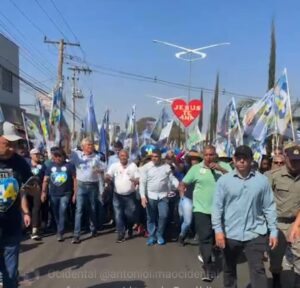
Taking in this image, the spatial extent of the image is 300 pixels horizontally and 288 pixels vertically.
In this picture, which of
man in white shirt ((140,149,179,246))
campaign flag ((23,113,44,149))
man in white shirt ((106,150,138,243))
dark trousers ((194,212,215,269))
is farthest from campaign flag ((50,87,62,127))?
dark trousers ((194,212,215,269))

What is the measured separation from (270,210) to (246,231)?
323 millimetres

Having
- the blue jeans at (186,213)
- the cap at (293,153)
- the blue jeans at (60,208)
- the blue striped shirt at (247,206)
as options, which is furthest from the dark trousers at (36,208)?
the cap at (293,153)

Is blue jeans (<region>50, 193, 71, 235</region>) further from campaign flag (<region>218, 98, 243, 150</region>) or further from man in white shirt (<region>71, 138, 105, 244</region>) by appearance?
campaign flag (<region>218, 98, 243, 150</region>)

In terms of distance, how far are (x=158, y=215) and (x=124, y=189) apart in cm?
82

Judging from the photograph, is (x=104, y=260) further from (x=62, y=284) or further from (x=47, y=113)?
(x=47, y=113)

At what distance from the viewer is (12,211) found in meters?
4.87

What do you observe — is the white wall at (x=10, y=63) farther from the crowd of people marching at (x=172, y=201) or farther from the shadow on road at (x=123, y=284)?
the shadow on road at (x=123, y=284)

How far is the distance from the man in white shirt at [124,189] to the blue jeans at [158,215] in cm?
48

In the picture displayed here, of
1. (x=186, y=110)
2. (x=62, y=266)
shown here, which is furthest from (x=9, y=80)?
(x=62, y=266)

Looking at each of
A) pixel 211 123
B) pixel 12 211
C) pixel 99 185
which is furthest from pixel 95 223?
pixel 211 123

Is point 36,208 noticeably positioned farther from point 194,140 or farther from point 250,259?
point 194,140

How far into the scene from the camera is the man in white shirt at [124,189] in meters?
9.42

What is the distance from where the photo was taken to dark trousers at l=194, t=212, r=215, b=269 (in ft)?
22.1

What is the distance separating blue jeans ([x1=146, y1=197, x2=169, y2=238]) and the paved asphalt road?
0.93 ft
